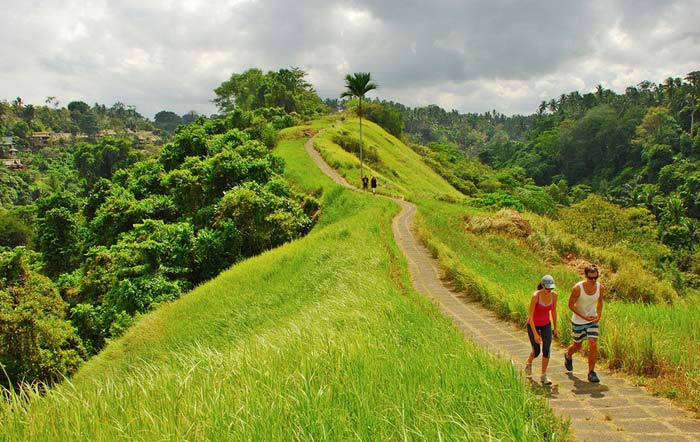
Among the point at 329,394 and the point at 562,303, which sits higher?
the point at 329,394

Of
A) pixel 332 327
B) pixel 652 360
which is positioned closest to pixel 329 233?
pixel 332 327

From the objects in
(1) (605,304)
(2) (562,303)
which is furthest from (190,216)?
(1) (605,304)

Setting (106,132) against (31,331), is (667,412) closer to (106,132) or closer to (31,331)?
(31,331)

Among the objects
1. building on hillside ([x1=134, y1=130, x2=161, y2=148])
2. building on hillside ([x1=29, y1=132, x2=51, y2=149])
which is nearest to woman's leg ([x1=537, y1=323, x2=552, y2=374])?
building on hillside ([x1=134, y1=130, x2=161, y2=148])

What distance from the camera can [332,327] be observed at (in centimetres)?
721

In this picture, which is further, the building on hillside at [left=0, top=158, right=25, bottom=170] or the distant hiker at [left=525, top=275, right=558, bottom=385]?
the building on hillside at [left=0, top=158, right=25, bottom=170]

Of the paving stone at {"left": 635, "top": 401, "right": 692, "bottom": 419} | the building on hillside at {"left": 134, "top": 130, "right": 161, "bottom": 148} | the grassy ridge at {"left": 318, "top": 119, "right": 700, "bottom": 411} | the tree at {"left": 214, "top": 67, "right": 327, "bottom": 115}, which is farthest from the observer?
the building on hillside at {"left": 134, "top": 130, "right": 161, "bottom": 148}

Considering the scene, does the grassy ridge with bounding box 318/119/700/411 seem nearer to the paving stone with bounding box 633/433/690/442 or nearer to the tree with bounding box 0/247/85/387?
the paving stone with bounding box 633/433/690/442

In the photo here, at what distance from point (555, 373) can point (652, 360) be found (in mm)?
1222

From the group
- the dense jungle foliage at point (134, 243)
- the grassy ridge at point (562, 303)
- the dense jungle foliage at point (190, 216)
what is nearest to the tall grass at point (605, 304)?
the grassy ridge at point (562, 303)

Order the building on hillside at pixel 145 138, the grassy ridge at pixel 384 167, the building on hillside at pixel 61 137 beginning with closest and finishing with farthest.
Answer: the grassy ridge at pixel 384 167 < the building on hillside at pixel 61 137 < the building on hillside at pixel 145 138

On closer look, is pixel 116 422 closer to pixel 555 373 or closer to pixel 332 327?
pixel 332 327

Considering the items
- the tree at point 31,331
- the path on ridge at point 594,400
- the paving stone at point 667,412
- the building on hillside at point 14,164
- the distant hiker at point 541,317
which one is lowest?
the tree at point 31,331

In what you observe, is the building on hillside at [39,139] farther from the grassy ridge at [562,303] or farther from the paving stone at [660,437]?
the paving stone at [660,437]
